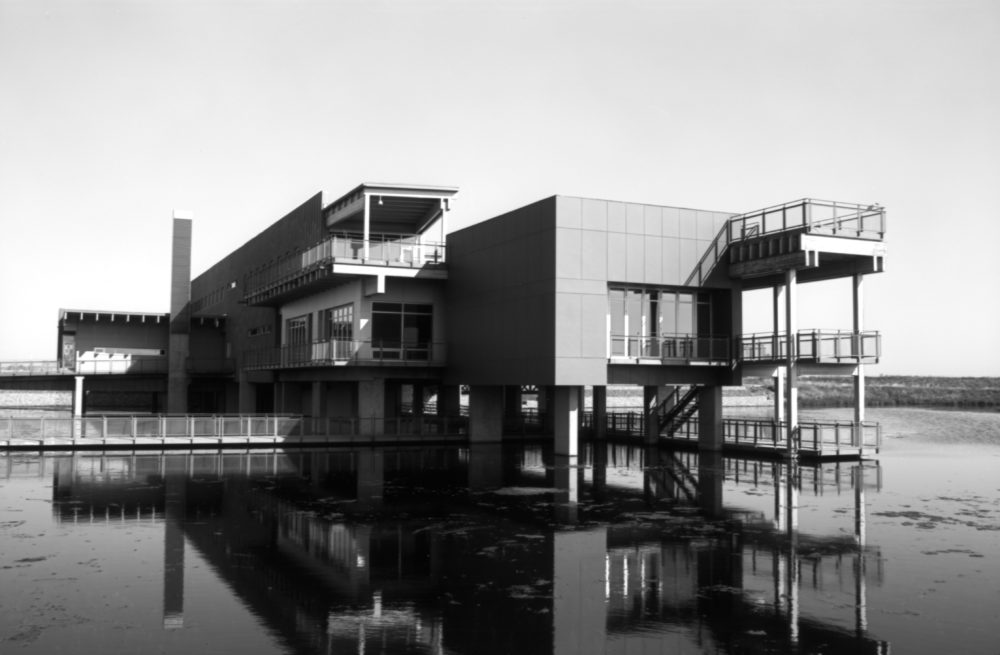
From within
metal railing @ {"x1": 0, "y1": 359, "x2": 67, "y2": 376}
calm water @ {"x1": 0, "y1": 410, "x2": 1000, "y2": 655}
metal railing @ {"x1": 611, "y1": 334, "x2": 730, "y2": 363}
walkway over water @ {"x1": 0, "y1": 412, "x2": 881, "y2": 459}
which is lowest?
calm water @ {"x1": 0, "y1": 410, "x2": 1000, "y2": 655}

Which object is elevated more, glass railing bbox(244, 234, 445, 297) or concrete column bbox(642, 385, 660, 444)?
glass railing bbox(244, 234, 445, 297)

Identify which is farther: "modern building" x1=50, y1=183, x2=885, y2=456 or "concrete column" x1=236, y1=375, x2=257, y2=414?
"concrete column" x1=236, y1=375, x2=257, y2=414

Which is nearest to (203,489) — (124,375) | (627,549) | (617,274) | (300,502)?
(300,502)

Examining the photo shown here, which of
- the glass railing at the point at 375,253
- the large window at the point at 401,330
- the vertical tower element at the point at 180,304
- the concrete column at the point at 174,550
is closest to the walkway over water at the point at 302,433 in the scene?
the large window at the point at 401,330

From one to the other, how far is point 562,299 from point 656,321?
5.01 meters

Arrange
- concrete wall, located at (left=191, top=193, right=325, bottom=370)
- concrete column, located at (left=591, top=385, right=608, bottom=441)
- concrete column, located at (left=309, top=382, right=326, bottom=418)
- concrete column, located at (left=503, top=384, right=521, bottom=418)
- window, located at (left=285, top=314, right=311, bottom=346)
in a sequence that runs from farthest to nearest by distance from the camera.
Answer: concrete column, located at (left=503, top=384, right=521, bottom=418) < window, located at (left=285, top=314, right=311, bottom=346) < concrete wall, located at (left=191, top=193, right=325, bottom=370) < concrete column, located at (left=591, top=385, right=608, bottom=441) < concrete column, located at (left=309, top=382, right=326, bottom=418)

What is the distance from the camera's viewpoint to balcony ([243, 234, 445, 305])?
38469 mm

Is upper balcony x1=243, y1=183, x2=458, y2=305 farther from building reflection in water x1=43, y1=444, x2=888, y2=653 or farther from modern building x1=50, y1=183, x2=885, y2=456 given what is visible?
building reflection in water x1=43, y1=444, x2=888, y2=653

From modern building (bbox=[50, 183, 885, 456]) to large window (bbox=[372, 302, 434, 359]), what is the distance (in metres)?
0.07

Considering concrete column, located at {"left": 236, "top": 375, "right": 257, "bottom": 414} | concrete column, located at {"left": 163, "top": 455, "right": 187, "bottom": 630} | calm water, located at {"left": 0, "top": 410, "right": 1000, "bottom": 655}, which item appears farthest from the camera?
concrete column, located at {"left": 236, "top": 375, "right": 257, "bottom": 414}

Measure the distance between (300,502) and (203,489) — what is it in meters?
3.86

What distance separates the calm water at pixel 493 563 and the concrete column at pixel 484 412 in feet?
42.6

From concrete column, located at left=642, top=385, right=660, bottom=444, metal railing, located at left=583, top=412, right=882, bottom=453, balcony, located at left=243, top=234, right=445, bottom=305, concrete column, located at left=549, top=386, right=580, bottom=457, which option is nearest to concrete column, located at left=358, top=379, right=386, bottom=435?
balcony, located at left=243, top=234, right=445, bottom=305

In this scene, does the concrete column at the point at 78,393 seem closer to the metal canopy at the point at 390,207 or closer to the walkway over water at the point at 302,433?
the walkway over water at the point at 302,433
